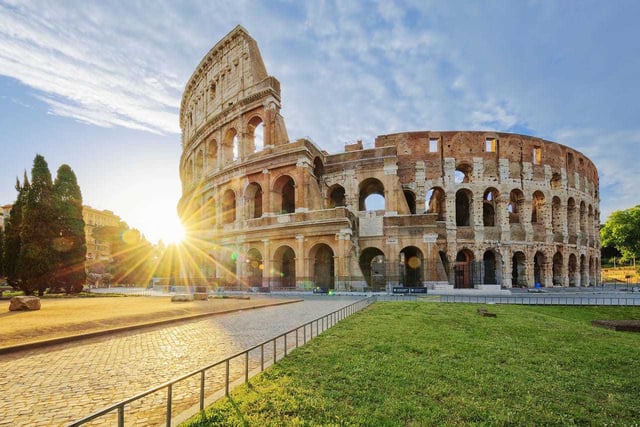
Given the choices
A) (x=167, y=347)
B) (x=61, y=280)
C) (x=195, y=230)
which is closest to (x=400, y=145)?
(x=195, y=230)

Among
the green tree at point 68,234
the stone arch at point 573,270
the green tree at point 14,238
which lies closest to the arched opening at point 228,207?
the green tree at point 68,234

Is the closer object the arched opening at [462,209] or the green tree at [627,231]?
the arched opening at [462,209]

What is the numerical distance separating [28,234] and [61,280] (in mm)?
4111

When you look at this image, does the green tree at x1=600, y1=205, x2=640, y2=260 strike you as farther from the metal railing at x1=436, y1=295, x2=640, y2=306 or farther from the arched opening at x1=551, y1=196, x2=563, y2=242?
the metal railing at x1=436, y1=295, x2=640, y2=306

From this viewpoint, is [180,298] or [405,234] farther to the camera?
[405,234]

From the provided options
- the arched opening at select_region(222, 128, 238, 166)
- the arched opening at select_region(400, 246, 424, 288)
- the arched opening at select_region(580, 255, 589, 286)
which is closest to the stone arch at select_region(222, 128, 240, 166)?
the arched opening at select_region(222, 128, 238, 166)

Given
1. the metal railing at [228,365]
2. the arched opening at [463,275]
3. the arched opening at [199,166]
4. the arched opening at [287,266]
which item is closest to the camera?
the metal railing at [228,365]

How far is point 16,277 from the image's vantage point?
24234mm

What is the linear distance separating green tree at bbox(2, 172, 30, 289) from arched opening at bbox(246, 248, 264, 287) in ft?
52.5

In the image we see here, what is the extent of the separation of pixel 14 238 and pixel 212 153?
1772cm

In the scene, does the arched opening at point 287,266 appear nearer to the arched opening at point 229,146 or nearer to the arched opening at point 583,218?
the arched opening at point 229,146

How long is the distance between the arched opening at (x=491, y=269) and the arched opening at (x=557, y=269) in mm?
6830

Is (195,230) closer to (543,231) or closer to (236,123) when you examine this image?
(236,123)

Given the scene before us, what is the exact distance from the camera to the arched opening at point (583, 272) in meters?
35.1
